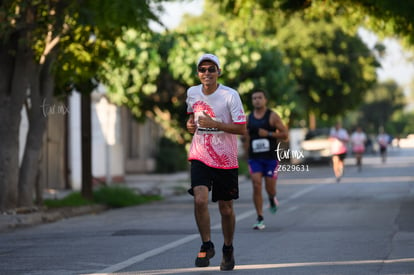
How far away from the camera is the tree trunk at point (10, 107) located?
609 inches

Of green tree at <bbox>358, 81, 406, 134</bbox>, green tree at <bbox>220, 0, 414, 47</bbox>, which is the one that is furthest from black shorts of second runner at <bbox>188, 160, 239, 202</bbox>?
green tree at <bbox>358, 81, 406, 134</bbox>

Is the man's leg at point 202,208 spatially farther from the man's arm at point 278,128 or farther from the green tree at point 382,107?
the green tree at point 382,107

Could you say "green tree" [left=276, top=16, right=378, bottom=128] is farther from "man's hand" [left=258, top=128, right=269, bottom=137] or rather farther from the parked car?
"man's hand" [left=258, top=128, right=269, bottom=137]

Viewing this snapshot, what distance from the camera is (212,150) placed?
848cm

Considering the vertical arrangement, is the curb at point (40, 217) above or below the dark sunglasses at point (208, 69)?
below

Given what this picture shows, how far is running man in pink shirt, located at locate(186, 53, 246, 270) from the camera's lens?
8414 mm

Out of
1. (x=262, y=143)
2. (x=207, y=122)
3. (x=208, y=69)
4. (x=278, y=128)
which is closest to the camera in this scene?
(x=207, y=122)

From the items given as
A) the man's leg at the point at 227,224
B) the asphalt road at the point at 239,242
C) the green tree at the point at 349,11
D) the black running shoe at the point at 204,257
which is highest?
the green tree at the point at 349,11

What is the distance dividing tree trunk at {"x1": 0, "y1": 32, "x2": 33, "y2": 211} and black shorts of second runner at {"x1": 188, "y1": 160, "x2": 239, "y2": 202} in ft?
24.8

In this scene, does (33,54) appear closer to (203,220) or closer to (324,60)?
(203,220)

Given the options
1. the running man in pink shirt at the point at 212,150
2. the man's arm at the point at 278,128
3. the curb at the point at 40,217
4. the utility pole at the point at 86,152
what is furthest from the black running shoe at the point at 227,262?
the utility pole at the point at 86,152

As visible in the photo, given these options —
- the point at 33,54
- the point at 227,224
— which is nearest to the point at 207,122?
the point at 227,224

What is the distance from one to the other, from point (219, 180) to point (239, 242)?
2639 mm

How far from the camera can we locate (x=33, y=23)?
50.0 ft
